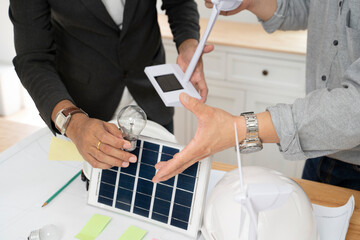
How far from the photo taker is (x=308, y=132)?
36.8 inches

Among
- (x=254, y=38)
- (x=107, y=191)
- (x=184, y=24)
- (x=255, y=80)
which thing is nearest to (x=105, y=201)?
(x=107, y=191)

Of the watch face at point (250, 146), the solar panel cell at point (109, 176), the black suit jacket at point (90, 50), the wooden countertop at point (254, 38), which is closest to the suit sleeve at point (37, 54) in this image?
the black suit jacket at point (90, 50)

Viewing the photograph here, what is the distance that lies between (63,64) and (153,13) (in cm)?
39

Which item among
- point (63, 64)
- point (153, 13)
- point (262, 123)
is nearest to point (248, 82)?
point (153, 13)

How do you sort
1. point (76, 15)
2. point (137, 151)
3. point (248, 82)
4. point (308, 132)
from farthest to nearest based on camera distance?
point (248, 82), point (76, 15), point (137, 151), point (308, 132)

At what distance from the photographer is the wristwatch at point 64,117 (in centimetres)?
112

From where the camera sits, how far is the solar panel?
1003 millimetres

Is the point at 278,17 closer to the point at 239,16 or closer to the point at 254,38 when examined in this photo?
the point at 254,38

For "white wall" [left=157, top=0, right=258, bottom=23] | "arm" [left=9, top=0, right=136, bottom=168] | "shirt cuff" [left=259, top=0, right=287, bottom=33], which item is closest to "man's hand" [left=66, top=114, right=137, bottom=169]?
"arm" [left=9, top=0, right=136, bottom=168]

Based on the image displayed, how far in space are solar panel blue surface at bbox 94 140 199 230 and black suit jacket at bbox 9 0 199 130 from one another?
30cm

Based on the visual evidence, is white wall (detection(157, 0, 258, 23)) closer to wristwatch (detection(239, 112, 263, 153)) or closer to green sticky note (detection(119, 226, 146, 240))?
wristwatch (detection(239, 112, 263, 153))

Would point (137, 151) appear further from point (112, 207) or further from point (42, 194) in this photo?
point (42, 194)

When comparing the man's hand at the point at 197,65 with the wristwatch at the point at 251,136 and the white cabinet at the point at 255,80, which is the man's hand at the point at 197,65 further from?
the white cabinet at the point at 255,80

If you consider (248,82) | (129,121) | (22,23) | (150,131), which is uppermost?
(22,23)
